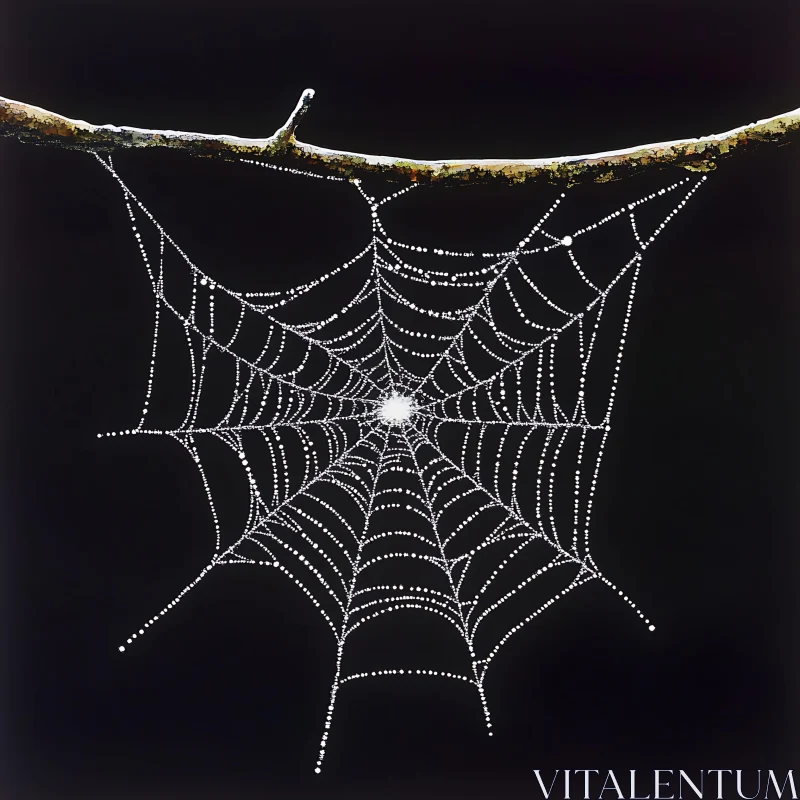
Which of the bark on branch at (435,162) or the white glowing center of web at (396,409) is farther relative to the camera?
the white glowing center of web at (396,409)

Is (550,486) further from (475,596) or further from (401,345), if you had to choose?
(401,345)

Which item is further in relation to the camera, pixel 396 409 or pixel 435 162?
pixel 396 409

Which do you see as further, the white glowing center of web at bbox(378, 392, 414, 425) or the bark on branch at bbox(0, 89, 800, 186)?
the white glowing center of web at bbox(378, 392, 414, 425)

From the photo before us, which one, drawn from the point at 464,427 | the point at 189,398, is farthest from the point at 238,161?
the point at 464,427
